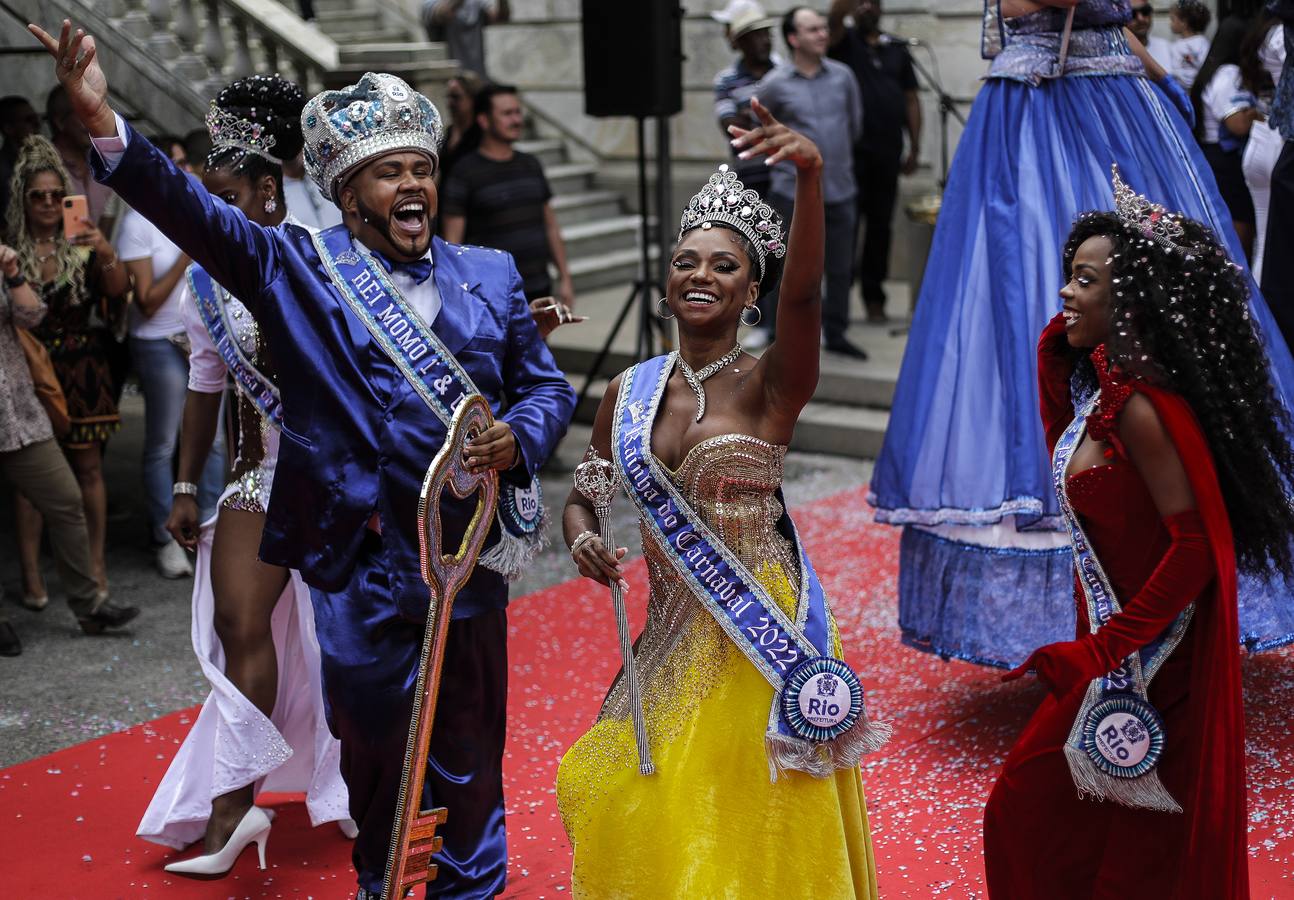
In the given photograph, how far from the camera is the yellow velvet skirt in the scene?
10.3 ft

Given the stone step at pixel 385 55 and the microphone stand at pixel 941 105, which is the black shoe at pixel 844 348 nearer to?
the microphone stand at pixel 941 105

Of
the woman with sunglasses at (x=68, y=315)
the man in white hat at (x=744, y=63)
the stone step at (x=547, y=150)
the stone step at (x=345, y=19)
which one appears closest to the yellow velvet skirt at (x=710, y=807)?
the woman with sunglasses at (x=68, y=315)

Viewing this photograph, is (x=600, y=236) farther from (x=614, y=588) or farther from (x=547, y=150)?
(x=614, y=588)

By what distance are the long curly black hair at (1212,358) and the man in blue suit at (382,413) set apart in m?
1.21

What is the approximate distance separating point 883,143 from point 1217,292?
7448 mm

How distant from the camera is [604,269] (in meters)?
12.4

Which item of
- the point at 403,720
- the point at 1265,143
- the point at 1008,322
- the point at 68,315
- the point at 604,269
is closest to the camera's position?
the point at 403,720

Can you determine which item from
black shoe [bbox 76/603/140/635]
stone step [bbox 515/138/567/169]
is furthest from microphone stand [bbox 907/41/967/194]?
black shoe [bbox 76/603/140/635]

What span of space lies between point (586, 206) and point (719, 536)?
33.4 ft

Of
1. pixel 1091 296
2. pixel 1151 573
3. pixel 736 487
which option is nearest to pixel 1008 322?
Result: pixel 1091 296

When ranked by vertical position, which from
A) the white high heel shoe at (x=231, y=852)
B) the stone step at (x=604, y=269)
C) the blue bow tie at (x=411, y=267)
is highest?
the blue bow tie at (x=411, y=267)

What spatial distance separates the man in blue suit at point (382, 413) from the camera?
351cm

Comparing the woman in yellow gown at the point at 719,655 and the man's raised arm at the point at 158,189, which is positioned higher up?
the man's raised arm at the point at 158,189

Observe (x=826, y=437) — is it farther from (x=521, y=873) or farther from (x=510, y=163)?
(x=521, y=873)
